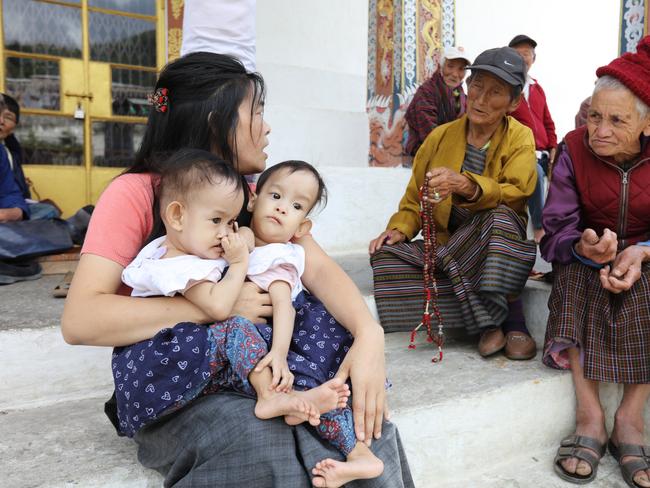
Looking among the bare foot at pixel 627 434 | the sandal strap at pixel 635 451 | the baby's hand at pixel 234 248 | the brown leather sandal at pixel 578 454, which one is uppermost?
the baby's hand at pixel 234 248

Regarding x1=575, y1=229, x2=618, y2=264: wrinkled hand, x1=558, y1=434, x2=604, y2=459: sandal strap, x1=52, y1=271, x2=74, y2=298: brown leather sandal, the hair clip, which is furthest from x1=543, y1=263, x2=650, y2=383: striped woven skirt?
x1=52, y1=271, x2=74, y2=298: brown leather sandal

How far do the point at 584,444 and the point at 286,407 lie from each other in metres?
1.38

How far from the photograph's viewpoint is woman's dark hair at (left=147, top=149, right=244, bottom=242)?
1.31 metres

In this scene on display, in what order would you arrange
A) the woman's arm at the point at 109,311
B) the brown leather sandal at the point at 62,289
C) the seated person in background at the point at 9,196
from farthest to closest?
the seated person in background at the point at 9,196
the brown leather sandal at the point at 62,289
the woman's arm at the point at 109,311

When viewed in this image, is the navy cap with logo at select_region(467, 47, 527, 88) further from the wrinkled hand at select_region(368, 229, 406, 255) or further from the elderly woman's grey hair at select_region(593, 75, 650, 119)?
the wrinkled hand at select_region(368, 229, 406, 255)

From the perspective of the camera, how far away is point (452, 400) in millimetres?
1965

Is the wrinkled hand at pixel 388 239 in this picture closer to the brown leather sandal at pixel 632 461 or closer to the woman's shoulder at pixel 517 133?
the woman's shoulder at pixel 517 133

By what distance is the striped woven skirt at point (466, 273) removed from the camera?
239cm

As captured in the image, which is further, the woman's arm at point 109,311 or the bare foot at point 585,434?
the bare foot at point 585,434

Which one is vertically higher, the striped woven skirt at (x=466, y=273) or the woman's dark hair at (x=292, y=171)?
the woman's dark hair at (x=292, y=171)

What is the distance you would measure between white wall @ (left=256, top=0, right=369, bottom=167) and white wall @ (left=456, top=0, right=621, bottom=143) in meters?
2.46

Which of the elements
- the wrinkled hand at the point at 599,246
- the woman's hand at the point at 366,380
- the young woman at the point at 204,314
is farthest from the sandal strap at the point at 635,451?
the woman's hand at the point at 366,380

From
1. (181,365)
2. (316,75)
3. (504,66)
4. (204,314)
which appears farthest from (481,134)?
(316,75)

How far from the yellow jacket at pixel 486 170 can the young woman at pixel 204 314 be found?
47.1 inches
